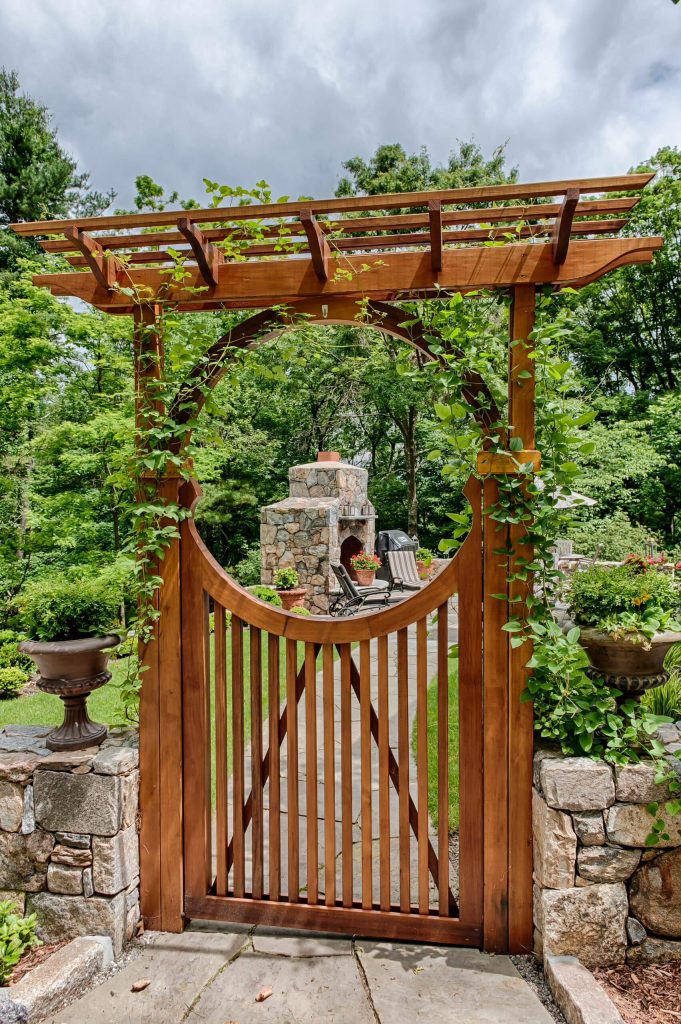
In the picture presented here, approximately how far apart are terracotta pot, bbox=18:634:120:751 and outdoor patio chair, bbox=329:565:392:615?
5401 mm

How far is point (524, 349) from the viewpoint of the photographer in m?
2.00

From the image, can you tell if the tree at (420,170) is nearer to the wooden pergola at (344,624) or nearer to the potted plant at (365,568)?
the potted plant at (365,568)

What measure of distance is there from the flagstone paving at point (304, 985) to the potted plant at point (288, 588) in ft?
20.1

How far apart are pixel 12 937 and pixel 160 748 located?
730 millimetres

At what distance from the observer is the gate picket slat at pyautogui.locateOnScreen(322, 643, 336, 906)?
6.96 feet

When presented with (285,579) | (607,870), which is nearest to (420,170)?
(285,579)

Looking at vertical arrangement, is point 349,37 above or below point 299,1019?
→ above

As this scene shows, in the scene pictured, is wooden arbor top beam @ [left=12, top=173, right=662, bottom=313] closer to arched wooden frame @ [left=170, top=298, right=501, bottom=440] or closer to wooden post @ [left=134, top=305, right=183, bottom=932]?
arched wooden frame @ [left=170, top=298, right=501, bottom=440]

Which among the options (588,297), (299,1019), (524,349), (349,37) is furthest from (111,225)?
(588,297)

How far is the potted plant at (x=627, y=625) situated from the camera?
1.91 m

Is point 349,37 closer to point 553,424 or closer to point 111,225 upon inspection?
point 111,225

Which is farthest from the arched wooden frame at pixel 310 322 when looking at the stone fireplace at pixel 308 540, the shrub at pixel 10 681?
the stone fireplace at pixel 308 540

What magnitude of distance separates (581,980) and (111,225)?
2755 millimetres

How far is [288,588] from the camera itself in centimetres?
835
